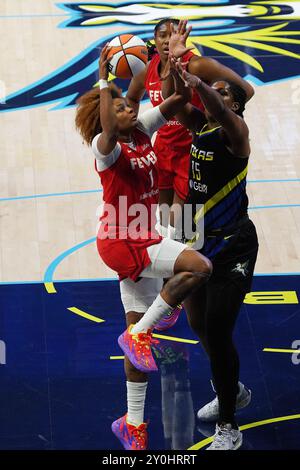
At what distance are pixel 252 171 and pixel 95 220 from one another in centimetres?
183

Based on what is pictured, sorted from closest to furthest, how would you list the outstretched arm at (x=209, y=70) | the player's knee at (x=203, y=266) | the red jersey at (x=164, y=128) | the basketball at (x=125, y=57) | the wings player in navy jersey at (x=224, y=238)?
the player's knee at (x=203, y=266), the wings player in navy jersey at (x=224, y=238), the basketball at (x=125, y=57), the outstretched arm at (x=209, y=70), the red jersey at (x=164, y=128)

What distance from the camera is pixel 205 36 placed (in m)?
13.2

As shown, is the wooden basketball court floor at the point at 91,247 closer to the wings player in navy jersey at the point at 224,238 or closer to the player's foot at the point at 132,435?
the player's foot at the point at 132,435

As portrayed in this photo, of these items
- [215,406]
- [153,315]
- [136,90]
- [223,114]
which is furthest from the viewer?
[136,90]

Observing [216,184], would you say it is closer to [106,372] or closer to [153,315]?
[153,315]

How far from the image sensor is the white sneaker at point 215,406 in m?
7.29

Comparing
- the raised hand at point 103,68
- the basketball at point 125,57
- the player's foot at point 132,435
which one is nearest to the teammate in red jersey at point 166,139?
the basketball at point 125,57

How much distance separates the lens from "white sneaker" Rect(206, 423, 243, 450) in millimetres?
6859

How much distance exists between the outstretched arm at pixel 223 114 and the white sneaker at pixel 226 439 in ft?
5.98

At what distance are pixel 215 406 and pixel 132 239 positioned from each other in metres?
1.37

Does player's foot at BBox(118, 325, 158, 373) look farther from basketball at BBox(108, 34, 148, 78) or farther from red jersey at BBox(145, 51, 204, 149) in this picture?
red jersey at BBox(145, 51, 204, 149)

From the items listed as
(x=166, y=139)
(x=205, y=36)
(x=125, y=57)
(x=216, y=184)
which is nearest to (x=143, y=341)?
(x=216, y=184)

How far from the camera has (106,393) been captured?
757 centimetres
